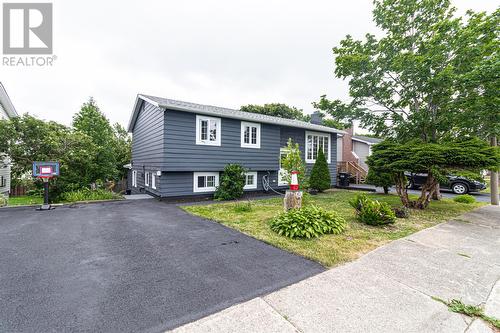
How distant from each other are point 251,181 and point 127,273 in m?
9.25

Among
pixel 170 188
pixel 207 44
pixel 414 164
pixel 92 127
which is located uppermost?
pixel 207 44

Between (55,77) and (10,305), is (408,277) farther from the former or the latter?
(55,77)

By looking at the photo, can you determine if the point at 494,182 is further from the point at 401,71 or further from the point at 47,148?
the point at 47,148

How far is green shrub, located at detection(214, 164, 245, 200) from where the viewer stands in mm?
10352

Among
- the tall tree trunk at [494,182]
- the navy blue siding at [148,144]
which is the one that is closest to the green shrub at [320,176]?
the tall tree trunk at [494,182]

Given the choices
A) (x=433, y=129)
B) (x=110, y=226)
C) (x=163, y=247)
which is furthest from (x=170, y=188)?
A: (x=433, y=129)

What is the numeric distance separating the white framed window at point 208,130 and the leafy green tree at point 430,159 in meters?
7.09

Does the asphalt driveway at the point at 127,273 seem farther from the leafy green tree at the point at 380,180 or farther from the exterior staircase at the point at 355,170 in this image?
the exterior staircase at the point at 355,170

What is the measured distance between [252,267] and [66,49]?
45.0 feet

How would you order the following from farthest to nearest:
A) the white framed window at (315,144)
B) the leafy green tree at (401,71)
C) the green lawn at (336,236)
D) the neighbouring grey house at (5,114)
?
the white framed window at (315,144) → the neighbouring grey house at (5,114) → the leafy green tree at (401,71) → the green lawn at (336,236)

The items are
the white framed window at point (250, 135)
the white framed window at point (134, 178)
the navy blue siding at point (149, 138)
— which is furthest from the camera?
the white framed window at point (134, 178)

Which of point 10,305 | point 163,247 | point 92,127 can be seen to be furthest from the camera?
point 92,127

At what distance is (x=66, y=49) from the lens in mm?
10266

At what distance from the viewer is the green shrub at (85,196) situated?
907 cm
